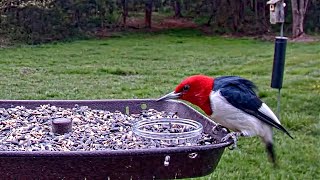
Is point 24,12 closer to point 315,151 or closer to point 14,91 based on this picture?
point 14,91

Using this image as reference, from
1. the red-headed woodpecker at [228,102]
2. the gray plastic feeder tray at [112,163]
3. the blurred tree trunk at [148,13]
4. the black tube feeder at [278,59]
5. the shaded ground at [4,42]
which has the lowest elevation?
the shaded ground at [4,42]

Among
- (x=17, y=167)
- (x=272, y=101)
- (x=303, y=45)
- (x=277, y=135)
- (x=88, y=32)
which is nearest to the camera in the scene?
(x=17, y=167)

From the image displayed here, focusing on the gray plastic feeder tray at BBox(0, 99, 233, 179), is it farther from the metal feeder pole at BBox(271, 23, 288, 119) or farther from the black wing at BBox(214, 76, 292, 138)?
the metal feeder pole at BBox(271, 23, 288, 119)

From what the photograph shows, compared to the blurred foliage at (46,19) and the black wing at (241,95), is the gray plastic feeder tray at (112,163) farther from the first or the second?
the blurred foliage at (46,19)

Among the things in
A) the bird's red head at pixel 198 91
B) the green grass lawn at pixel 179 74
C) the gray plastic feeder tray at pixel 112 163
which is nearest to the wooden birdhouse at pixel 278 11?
the green grass lawn at pixel 179 74

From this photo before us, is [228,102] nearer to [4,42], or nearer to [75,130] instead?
[75,130]

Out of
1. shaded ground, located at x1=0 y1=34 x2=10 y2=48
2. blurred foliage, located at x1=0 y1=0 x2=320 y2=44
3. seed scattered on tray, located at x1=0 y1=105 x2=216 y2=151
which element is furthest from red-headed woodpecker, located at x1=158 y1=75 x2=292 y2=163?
blurred foliage, located at x1=0 y1=0 x2=320 y2=44

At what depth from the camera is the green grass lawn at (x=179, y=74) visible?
5.09 meters

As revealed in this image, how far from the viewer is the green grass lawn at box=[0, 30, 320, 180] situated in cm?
509

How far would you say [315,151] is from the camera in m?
5.29

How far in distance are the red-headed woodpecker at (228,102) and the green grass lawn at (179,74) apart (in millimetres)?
1896

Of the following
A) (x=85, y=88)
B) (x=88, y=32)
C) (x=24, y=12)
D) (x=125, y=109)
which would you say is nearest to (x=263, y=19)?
(x=88, y=32)

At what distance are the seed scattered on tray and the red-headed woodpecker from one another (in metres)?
0.13

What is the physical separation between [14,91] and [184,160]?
23.4 ft
